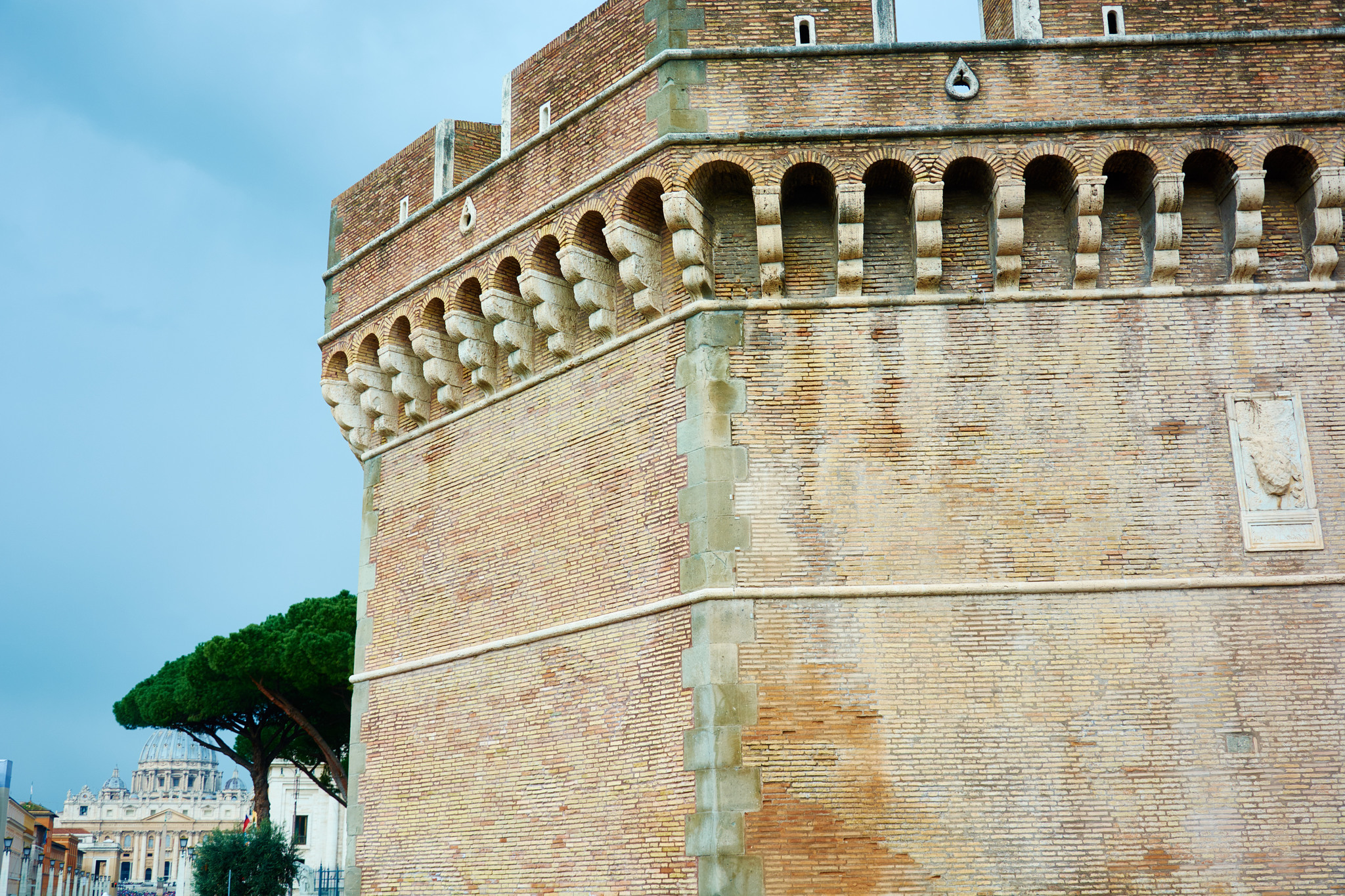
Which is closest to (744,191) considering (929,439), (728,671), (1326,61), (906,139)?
(906,139)

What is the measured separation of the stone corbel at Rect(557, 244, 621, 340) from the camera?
11609 millimetres

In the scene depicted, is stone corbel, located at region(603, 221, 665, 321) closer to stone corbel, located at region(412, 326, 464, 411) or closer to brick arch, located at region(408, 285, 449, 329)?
brick arch, located at region(408, 285, 449, 329)

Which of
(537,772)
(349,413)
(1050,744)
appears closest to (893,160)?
(1050,744)

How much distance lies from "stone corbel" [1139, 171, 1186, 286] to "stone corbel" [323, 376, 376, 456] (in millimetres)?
8164

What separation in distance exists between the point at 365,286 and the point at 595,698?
18.7ft

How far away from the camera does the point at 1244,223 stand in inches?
420

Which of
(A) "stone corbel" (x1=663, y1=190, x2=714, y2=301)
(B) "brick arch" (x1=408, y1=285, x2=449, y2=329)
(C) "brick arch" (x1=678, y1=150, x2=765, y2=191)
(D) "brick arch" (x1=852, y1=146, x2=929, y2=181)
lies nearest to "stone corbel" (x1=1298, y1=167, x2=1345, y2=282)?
(D) "brick arch" (x1=852, y1=146, x2=929, y2=181)

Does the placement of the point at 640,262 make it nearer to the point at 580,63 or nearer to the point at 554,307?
the point at 554,307

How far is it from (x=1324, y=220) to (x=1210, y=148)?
3.66 ft

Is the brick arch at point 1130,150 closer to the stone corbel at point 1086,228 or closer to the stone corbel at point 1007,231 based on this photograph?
the stone corbel at point 1086,228

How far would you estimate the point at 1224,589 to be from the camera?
10109 millimetres

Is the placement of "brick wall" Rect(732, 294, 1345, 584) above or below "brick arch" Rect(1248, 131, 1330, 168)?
below

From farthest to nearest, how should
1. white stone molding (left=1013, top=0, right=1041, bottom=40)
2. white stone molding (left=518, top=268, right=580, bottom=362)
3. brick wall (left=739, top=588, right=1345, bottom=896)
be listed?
white stone molding (left=518, top=268, right=580, bottom=362) < white stone molding (left=1013, top=0, right=1041, bottom=40) < brick wall (left=739, top=588, right=1345, bottom=896)

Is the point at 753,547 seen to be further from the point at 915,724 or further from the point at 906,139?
the point at 906,139
